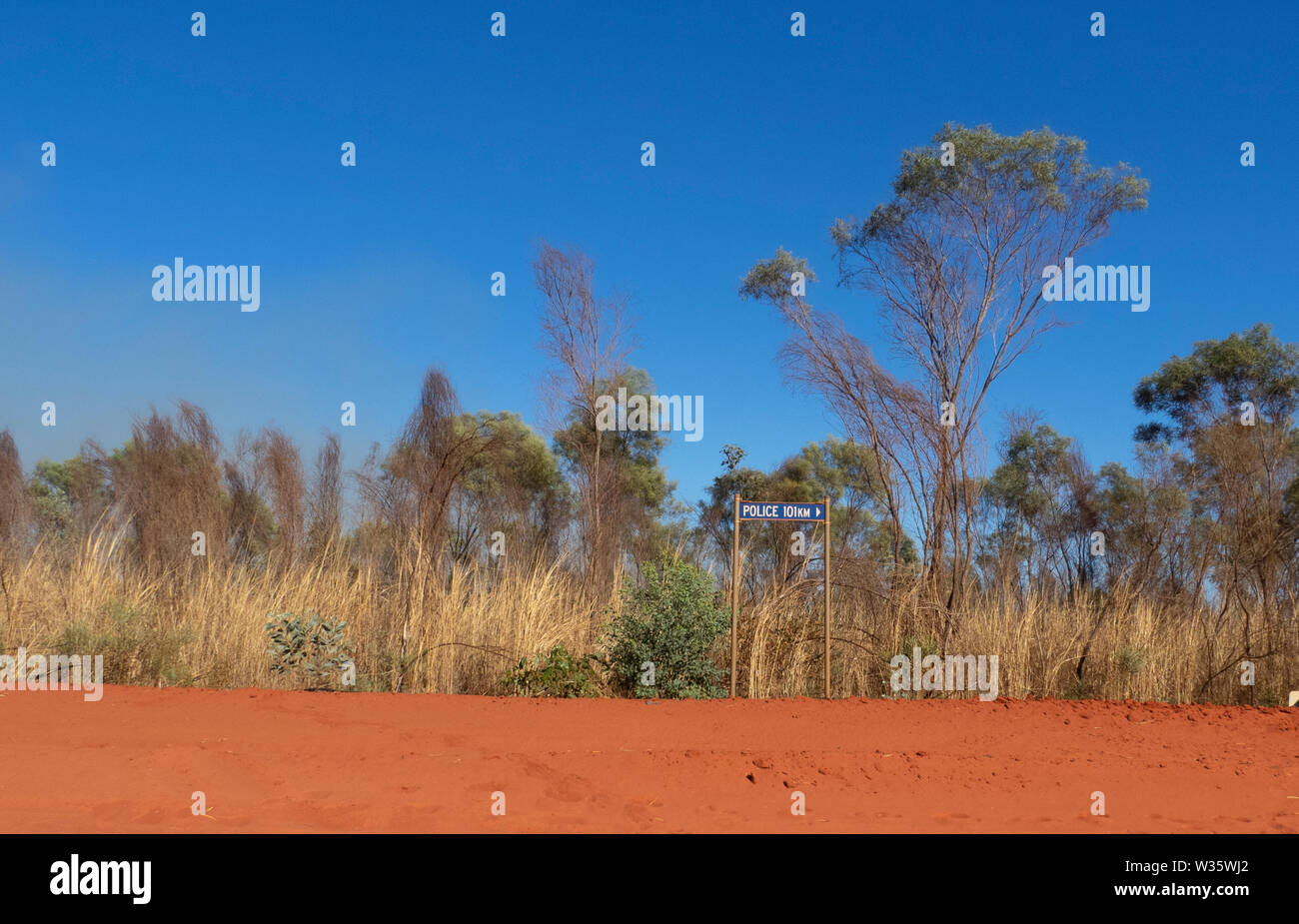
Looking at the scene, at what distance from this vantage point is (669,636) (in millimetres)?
11188

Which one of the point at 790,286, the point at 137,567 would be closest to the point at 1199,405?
the point at 790,286

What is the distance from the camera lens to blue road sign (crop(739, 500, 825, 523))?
1113cm

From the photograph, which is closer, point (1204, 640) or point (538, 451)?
point (1204, 640)

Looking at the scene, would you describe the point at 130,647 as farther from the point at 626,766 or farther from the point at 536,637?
the point at 626,766

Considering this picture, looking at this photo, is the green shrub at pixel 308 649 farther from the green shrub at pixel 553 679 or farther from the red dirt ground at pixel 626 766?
the green shrub at pixel 553 679

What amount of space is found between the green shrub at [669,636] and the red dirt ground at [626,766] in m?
1.12

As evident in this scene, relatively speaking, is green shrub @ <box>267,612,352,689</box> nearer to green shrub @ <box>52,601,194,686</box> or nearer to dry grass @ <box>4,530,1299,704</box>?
dry grass @ <box>4,530,1299,704</box>

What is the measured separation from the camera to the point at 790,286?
45.7ft

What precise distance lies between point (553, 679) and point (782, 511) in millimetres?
3397

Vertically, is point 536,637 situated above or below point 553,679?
above

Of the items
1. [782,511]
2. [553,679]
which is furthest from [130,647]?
[782,511]
